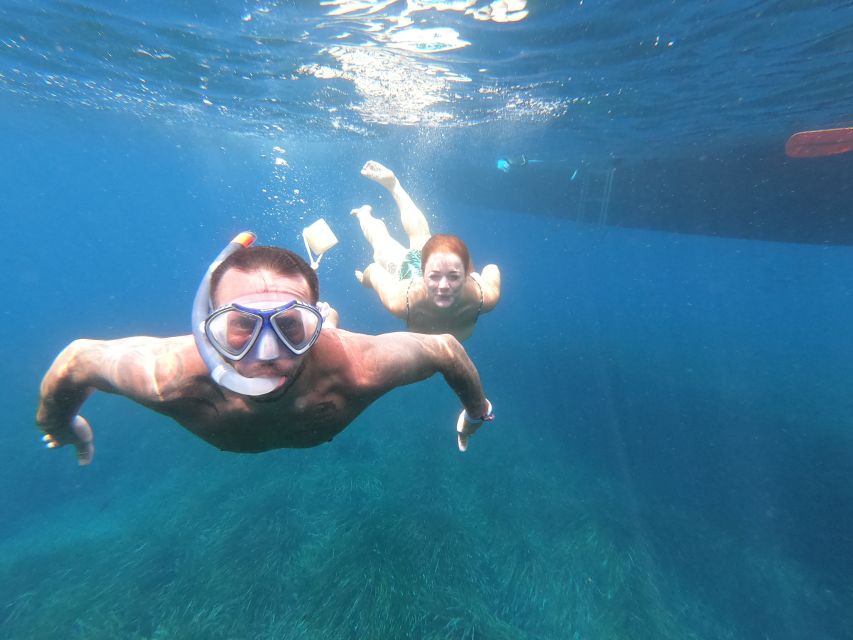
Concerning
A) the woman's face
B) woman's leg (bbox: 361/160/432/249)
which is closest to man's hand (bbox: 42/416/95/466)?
the woman's face

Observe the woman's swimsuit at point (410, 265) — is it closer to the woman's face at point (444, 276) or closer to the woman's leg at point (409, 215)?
the woman's leg at point (409, 215)

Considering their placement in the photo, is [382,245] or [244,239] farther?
[382,245]

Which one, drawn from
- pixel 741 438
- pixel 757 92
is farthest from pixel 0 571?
pixel 757 92

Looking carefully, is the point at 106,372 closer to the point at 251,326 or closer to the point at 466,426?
the point at 251,326

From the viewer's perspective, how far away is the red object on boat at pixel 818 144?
11.2 metres

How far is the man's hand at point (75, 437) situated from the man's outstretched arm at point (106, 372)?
24 cm

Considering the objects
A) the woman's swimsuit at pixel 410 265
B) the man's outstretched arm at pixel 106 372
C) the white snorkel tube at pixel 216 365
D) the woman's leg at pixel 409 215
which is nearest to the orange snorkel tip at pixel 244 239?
the white snorkel tube at pixel 216 365

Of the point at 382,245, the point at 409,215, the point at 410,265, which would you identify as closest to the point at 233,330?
the point at 410,265

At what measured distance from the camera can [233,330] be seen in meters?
2.21

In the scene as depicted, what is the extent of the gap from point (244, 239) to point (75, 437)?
2560 millimetres

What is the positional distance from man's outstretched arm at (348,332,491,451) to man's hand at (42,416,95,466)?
2.35m

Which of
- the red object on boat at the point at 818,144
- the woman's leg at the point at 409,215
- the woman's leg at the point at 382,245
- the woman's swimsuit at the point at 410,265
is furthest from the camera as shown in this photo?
the red object on boat at the point at 818,144

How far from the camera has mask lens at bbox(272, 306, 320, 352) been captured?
2229mm

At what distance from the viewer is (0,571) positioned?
7.87 metres
